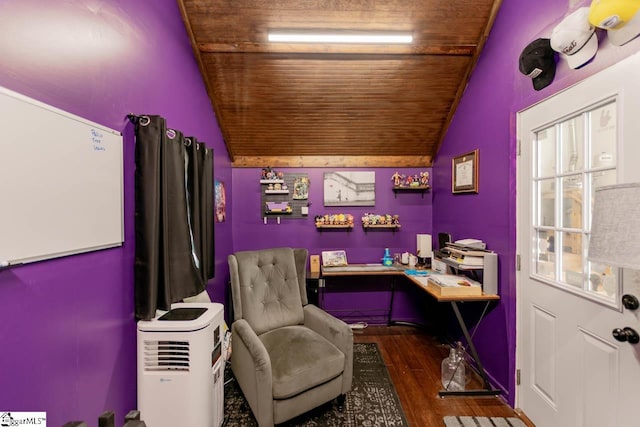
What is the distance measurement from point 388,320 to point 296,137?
2.62 m

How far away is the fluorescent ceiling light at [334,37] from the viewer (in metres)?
2.19

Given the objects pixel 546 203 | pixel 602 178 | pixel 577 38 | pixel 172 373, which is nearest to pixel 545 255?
pixel 546 203

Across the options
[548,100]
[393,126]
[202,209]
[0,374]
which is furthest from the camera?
[393,126]

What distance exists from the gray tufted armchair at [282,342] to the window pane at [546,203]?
152 cm

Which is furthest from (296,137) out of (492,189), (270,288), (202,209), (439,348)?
(439,348)

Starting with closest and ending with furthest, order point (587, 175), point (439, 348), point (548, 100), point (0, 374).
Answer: point (0, 374), point (587, 175), point (548, 100), point (439, 348)

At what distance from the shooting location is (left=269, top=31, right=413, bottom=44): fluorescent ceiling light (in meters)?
2.19

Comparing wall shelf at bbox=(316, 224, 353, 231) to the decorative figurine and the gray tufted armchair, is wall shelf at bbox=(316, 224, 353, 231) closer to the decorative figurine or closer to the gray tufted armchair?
the decorative figurine

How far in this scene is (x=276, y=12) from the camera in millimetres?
2252

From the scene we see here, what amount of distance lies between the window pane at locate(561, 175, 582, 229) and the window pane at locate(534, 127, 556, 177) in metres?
0.14

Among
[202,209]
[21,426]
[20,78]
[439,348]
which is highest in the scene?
[20,78]

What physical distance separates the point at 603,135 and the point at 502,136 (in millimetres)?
807

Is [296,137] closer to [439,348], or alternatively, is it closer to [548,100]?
[548,100]

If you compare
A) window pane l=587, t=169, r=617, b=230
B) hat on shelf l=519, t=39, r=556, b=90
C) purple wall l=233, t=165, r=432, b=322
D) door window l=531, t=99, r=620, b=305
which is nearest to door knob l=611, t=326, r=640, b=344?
door window l=531, t=99, r=620, b=305
